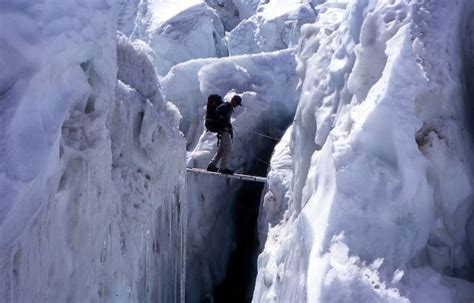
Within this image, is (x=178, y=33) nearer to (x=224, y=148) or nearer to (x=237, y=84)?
(x=237, y=84)

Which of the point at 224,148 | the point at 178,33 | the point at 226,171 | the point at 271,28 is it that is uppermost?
the point at 271,28

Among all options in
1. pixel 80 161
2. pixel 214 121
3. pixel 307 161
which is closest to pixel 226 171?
pixel 214 121

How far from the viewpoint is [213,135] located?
8516mm

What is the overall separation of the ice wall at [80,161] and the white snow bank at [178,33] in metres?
6.25

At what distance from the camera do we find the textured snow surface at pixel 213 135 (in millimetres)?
8195

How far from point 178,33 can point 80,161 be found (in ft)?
28.7

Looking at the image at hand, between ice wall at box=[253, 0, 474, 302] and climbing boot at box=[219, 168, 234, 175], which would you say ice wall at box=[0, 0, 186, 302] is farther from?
ice wall at box=[253, 0, 474, 302]

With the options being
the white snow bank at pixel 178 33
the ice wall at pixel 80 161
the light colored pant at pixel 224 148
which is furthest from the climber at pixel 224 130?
the white snow bank at pixel 178 33

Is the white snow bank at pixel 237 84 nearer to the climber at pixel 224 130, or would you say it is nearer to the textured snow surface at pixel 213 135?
the textured snow surface at pixel 213 135

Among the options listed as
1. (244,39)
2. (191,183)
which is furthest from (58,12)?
(244,39)

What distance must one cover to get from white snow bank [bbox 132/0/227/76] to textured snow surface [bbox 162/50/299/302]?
2.34 m

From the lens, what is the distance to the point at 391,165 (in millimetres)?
2883

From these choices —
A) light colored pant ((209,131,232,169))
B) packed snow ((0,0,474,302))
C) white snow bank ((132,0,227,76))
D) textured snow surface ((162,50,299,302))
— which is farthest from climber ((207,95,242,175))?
white snow bank ((132,0,227,76))

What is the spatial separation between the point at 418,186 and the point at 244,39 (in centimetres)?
988
